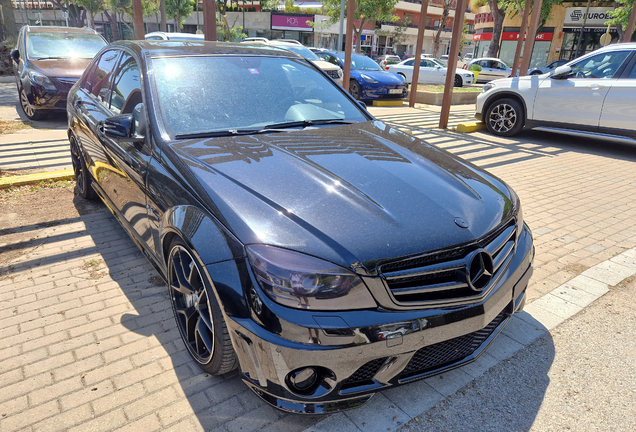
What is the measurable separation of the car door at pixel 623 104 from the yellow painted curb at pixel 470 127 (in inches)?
104

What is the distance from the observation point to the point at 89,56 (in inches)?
378

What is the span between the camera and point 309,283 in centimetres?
181

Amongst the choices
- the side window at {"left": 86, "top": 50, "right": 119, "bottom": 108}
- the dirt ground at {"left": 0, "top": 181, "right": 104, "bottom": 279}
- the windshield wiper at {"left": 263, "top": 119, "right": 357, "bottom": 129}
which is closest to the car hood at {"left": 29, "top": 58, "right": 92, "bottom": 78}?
the dirt ground at {"left": 0, "top": 181, "right": 104, "bottom": 279}

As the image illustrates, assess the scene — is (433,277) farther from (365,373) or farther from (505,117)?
(505,117)

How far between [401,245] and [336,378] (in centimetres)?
63

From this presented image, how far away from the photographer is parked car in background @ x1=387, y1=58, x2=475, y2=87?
21.2 meters

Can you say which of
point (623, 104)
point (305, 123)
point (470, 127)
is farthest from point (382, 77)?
point (305, 123)

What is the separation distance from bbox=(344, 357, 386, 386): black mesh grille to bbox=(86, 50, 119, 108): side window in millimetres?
3116

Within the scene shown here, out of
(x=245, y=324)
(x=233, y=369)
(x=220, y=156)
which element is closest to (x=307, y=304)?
(x=245, y=324)

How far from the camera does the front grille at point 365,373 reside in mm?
1887

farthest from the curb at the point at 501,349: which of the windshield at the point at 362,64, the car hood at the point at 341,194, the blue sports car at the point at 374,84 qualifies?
the windshield at the point at 362,64

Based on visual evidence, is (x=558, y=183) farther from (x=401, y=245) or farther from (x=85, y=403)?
(x=85, y=403)

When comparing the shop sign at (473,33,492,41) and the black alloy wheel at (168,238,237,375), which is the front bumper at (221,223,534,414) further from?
the shop sign at (473,33,492,41)

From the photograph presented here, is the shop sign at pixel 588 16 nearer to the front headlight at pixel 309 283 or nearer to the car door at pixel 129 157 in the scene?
the car door at pixel 129 157
